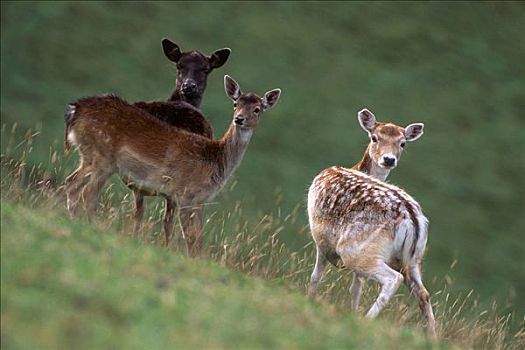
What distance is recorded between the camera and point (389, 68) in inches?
1220

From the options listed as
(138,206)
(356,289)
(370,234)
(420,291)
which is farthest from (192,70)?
(420,291)

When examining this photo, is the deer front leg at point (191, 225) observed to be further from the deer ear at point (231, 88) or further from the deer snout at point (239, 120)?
the deer ear at point (231, 88)

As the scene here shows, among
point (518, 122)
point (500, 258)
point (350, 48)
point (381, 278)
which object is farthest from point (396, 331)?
point (350, 48)

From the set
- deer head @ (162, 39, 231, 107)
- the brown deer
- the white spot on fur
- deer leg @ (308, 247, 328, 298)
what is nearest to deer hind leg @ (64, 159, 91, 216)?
the white spot on fur

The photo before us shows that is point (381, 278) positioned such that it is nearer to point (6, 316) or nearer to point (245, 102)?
point (245, 102)

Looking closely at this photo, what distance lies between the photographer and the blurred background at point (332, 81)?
2584 centimetres

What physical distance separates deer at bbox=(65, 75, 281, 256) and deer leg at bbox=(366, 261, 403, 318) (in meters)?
1.66

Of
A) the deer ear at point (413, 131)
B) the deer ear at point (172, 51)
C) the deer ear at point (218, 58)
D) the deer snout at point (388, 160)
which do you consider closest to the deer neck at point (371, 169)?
the deer snout at point (388, 160)

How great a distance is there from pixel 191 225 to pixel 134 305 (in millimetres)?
3919

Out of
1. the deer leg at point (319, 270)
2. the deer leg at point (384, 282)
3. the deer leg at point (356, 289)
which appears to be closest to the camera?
the deer leg at point (384, 282)

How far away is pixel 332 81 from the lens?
1188 inches

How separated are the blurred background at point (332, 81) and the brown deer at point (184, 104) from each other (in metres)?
10.5

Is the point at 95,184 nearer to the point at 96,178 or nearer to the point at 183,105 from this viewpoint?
the point at 96,178

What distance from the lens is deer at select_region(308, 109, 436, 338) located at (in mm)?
9227
